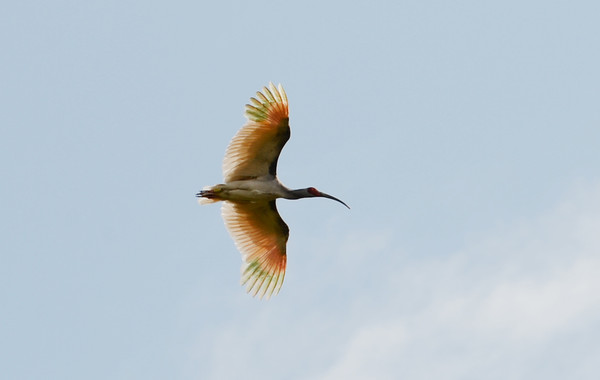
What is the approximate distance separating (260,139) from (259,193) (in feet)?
5.28

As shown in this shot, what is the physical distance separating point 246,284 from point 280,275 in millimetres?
1020

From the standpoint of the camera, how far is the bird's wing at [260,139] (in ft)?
94.3

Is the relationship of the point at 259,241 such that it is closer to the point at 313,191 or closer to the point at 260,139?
the point at 313,191

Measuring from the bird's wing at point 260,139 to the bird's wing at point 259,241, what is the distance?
1.67 meters

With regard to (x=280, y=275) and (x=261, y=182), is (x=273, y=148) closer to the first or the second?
(x=261, y=182)

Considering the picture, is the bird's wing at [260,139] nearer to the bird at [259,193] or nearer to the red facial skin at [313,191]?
the bird at [259,193]

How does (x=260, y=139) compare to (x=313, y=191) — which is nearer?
(x=260, y=139)

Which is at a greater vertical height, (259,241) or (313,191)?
(313,191)

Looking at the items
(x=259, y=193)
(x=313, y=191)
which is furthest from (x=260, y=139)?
(x=313, y=191)

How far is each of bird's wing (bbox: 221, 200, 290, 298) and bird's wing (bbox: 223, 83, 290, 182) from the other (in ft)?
5.46

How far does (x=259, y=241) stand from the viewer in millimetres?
31812

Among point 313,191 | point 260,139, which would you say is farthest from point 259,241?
point 260,139

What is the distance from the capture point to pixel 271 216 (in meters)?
31.4

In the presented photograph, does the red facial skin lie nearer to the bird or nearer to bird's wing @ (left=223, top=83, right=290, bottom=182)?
the bird
